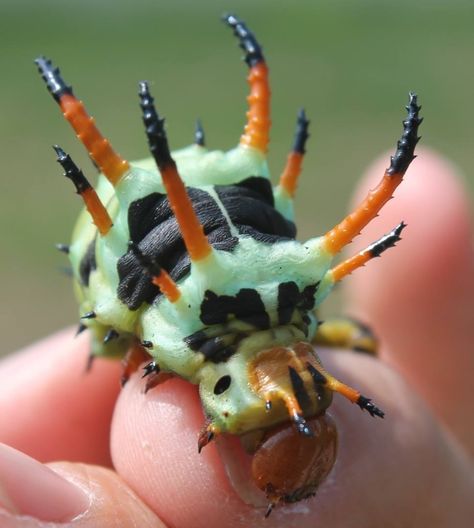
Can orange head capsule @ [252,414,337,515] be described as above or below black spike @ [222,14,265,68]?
below

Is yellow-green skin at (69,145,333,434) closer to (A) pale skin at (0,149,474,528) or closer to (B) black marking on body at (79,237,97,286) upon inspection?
(B) black marking on body at (79,237,97,286)

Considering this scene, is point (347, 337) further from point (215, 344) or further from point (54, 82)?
point (54, 82)

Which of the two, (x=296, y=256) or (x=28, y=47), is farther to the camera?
(x=28, y=47)

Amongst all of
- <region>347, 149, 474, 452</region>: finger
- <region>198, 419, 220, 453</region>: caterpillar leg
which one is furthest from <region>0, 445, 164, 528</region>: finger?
<region>347, 149, 474, 452</region>: finger

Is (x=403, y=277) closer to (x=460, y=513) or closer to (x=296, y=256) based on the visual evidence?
(x=460, y=513)

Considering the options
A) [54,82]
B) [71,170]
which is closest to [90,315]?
[71,170]

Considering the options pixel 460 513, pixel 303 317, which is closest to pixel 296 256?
pixel 303 317
